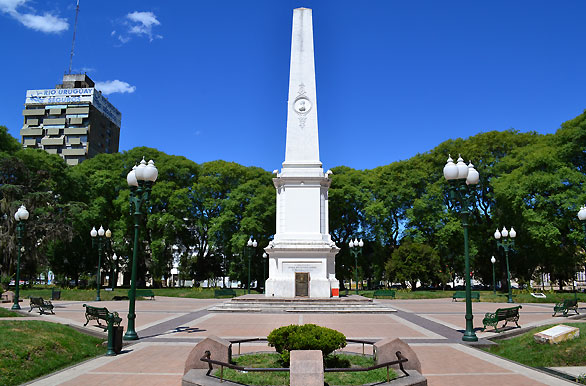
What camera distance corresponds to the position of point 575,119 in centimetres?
3559

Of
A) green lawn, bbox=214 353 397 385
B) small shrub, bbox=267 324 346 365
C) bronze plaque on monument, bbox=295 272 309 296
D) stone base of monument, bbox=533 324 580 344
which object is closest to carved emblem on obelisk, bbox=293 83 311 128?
bronze plaque on monument, bbox=295 272 309 296

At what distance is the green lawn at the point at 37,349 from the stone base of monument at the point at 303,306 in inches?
441

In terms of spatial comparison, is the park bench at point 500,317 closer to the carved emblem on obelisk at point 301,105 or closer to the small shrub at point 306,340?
the small shrub at point 306,340

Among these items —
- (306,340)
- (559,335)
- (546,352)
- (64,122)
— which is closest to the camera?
(306,340)

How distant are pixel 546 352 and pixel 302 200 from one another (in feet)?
66.0

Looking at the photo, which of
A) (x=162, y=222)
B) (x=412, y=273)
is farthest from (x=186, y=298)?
(x=412, y=273)

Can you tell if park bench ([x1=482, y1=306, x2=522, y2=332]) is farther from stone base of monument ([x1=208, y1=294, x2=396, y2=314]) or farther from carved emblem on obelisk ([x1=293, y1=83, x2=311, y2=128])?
carved emblem on obelisk ([x1=293, y1=83, x2=311, y2=128])

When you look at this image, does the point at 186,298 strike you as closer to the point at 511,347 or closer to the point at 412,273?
the point at 412,273

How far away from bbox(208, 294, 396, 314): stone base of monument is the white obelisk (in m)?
2.71

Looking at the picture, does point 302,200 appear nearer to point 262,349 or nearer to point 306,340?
point 262,349

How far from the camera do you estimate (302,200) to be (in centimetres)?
2986

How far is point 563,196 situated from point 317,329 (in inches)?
1264

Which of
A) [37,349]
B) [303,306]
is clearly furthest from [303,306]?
[37,349]

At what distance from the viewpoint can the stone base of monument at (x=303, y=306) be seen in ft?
75.5
